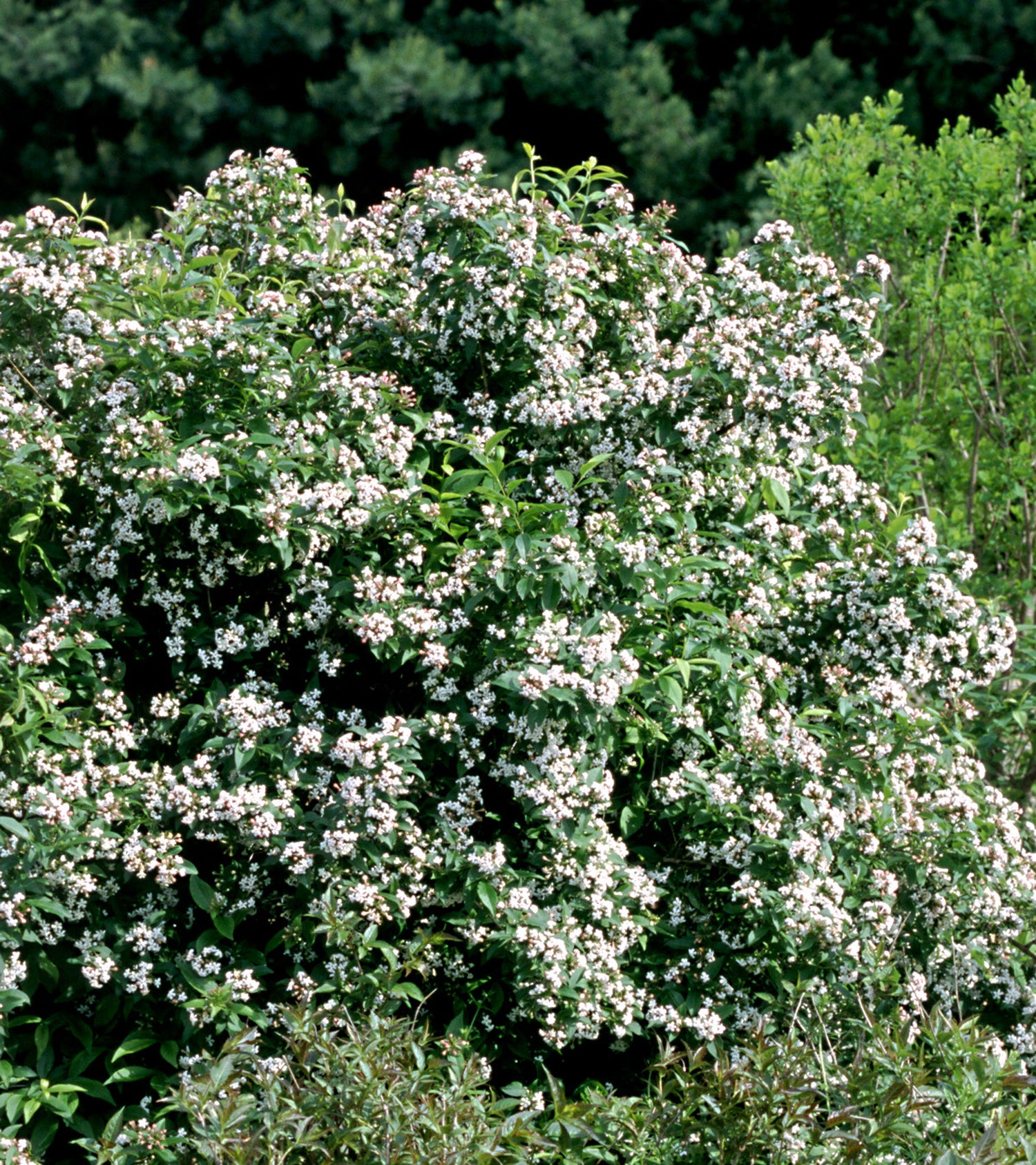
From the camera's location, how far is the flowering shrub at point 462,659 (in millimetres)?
3516

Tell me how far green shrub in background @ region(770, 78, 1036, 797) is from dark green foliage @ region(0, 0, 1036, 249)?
8.18 metres

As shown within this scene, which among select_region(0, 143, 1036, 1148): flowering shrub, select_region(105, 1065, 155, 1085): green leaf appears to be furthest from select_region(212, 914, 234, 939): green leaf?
select_region(105, 1065, 155, 1085): green leaf

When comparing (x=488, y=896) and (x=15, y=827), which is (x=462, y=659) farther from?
(x=15, y=827)

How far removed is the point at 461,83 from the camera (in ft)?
53.6

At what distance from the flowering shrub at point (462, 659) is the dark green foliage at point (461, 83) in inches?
430

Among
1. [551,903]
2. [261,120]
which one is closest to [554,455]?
[551,903]

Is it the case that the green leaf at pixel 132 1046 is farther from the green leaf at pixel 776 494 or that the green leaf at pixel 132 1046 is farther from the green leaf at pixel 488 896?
the green leaf at pixel 776 494

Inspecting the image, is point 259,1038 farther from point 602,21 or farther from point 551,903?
point 602,21

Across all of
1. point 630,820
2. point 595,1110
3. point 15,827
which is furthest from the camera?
point 630,820

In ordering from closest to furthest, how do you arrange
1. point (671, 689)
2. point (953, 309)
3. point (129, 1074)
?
point (129, 1074) → point (671, 689) → point (953, 309)

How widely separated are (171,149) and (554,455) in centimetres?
1528

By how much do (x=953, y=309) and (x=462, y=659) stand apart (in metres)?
3.43

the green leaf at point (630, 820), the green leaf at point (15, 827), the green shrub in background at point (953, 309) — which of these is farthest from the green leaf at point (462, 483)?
the green shrub in background at point (953, 309)

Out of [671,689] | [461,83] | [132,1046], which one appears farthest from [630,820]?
[461,83]
